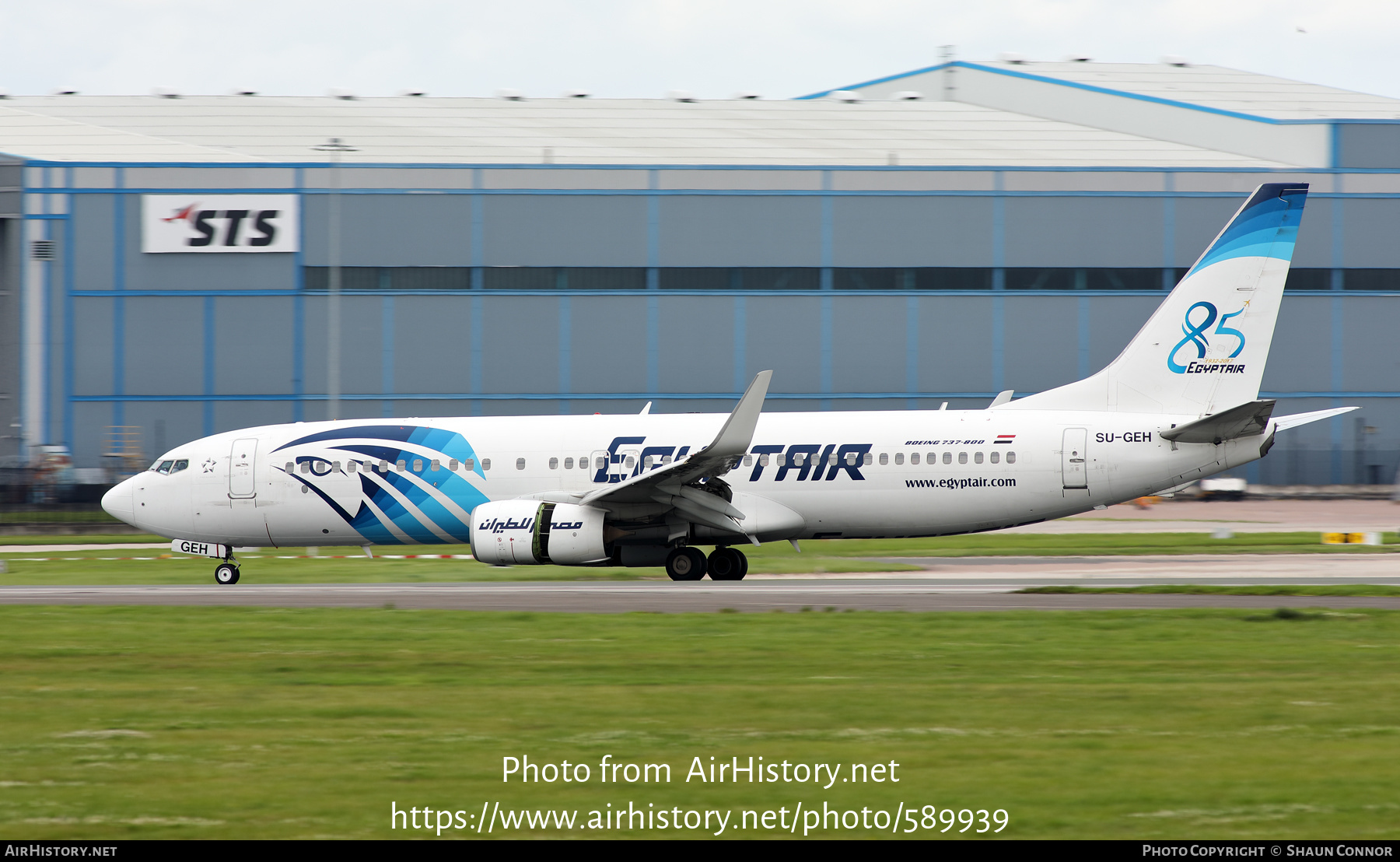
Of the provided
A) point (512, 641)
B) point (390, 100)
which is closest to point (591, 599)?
point (512, 641)

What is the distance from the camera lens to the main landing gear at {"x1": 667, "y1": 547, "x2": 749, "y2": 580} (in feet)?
82.6

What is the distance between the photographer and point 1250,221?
83.7ft

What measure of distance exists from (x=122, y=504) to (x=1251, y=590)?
21183 millimetres

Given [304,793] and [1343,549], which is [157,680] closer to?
[304,793]

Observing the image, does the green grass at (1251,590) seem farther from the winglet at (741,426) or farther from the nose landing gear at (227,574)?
the nose landing gear at (227,574)

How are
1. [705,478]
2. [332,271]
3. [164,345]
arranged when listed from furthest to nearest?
[164,345] → [332,271] → [705,478]

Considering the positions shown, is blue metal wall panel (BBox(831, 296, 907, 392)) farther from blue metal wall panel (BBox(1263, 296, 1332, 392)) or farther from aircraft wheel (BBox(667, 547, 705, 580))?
aircraft wheel (BBox(667, 547, 705, 580))

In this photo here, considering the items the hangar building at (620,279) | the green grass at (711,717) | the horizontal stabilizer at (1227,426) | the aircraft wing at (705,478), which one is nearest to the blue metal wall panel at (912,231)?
the hangar building at (620,279)

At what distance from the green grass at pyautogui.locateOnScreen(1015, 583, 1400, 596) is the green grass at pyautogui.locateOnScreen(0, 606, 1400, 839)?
3.17 m

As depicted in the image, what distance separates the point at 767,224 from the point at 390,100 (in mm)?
20900

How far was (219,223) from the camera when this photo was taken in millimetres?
52438

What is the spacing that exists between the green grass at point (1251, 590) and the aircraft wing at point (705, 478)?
528 cm

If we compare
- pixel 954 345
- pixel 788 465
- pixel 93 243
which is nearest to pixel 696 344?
pixel 954 345

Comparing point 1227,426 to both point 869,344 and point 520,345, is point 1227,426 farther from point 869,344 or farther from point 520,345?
point 520,345
